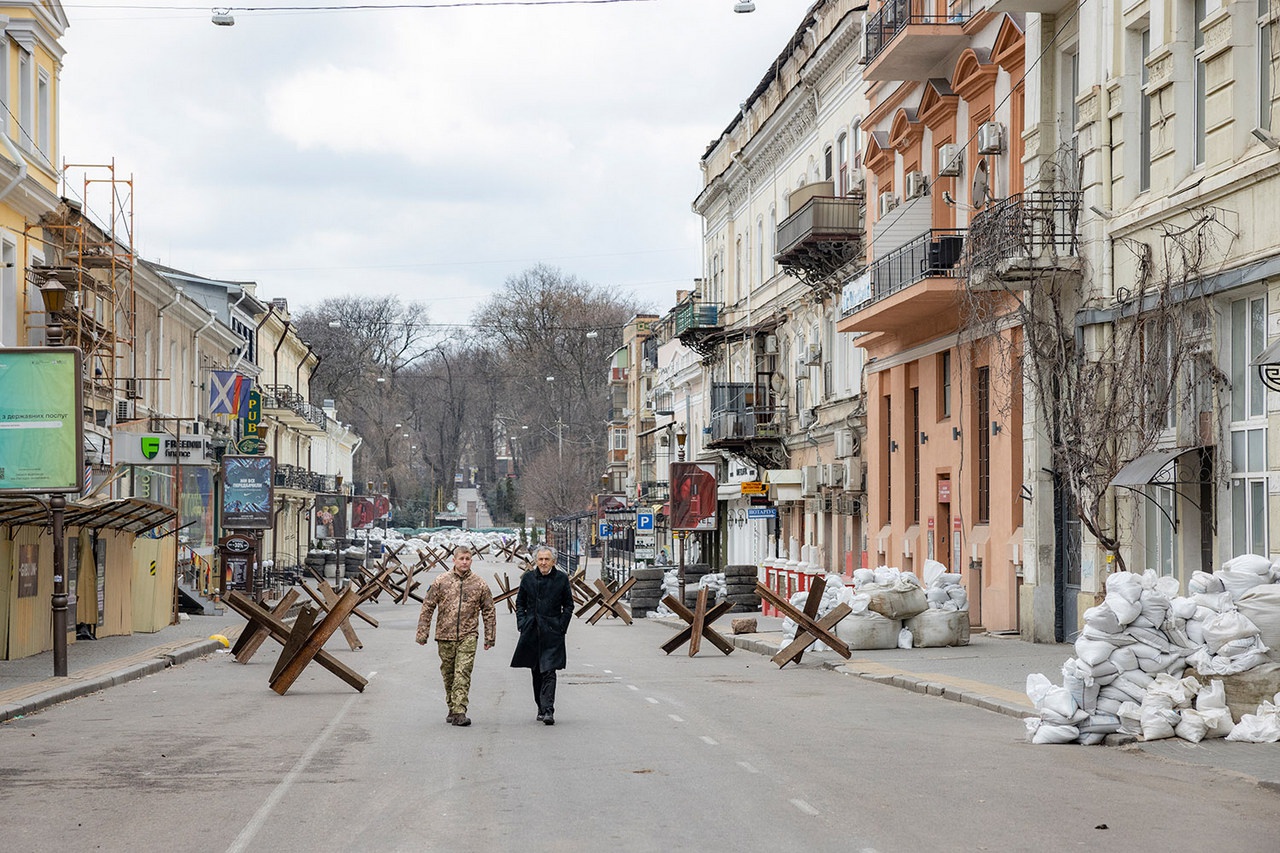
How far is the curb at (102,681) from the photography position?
16.2 m

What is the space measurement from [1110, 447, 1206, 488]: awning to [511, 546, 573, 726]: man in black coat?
A: 770 cm

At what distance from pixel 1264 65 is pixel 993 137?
25.6ft

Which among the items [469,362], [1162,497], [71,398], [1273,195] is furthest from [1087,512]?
[469,362]

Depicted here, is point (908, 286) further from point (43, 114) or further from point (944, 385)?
point (43, 114)

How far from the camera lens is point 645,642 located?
3036 centimetres

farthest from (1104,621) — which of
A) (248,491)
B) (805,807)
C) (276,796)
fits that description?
(248,491)

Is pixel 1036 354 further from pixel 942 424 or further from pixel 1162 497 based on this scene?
pixel 942 424

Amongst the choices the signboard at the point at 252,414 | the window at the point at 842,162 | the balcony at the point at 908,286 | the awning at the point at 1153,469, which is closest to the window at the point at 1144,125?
the awning at the point at 1153,469

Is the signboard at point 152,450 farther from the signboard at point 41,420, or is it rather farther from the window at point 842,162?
the window at point 842,162

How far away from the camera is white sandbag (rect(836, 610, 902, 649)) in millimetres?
23094

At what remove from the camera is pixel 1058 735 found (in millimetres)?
13039

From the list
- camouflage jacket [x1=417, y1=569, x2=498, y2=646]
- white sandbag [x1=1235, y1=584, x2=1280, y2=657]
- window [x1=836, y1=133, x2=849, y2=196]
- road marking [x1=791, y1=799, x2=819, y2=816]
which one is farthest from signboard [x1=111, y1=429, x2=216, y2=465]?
road marking [x1=791, y1=799, x2=819, y2=816]

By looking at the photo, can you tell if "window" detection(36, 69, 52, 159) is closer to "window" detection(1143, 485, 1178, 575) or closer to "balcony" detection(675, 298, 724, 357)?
"window" detection(1143, 485, 1178, 575)

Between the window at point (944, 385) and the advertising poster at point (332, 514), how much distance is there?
53.6m
